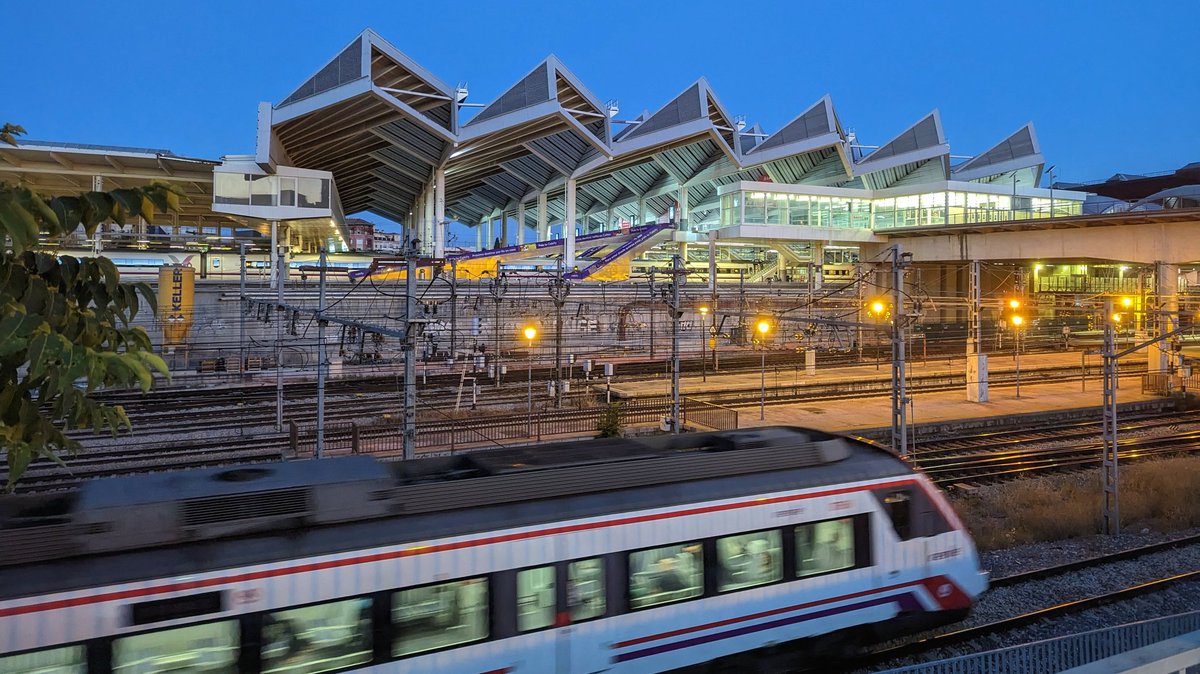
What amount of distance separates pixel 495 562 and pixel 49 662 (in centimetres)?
261

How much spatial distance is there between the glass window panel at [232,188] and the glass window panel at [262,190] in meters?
0.21

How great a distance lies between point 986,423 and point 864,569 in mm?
16966

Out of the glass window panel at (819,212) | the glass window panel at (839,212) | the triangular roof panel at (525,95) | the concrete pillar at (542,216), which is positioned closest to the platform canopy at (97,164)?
the triangular roof panel at (525,95)

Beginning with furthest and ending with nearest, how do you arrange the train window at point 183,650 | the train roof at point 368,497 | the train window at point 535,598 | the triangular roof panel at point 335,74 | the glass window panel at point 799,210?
1. the glass window panel at point 799,210
2. the triangular roof panel at point 335,74
3. the train window at point 535,598
4. the train roof at point 368,497
5. the train window at point 183,650

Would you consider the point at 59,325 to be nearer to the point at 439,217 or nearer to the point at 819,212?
the point at 439,217

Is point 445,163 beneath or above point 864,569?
above

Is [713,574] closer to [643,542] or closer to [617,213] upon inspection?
[643,542]

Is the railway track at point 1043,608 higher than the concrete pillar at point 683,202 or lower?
lower

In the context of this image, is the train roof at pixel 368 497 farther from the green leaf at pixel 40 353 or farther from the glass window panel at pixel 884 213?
the glass window panel at pixel 884 213

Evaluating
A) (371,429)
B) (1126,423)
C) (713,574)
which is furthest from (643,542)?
(1126,423)

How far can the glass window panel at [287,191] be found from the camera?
116 ft

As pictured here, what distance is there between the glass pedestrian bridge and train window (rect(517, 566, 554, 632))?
4110cm

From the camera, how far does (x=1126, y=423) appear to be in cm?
2208

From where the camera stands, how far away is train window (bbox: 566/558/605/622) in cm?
568
